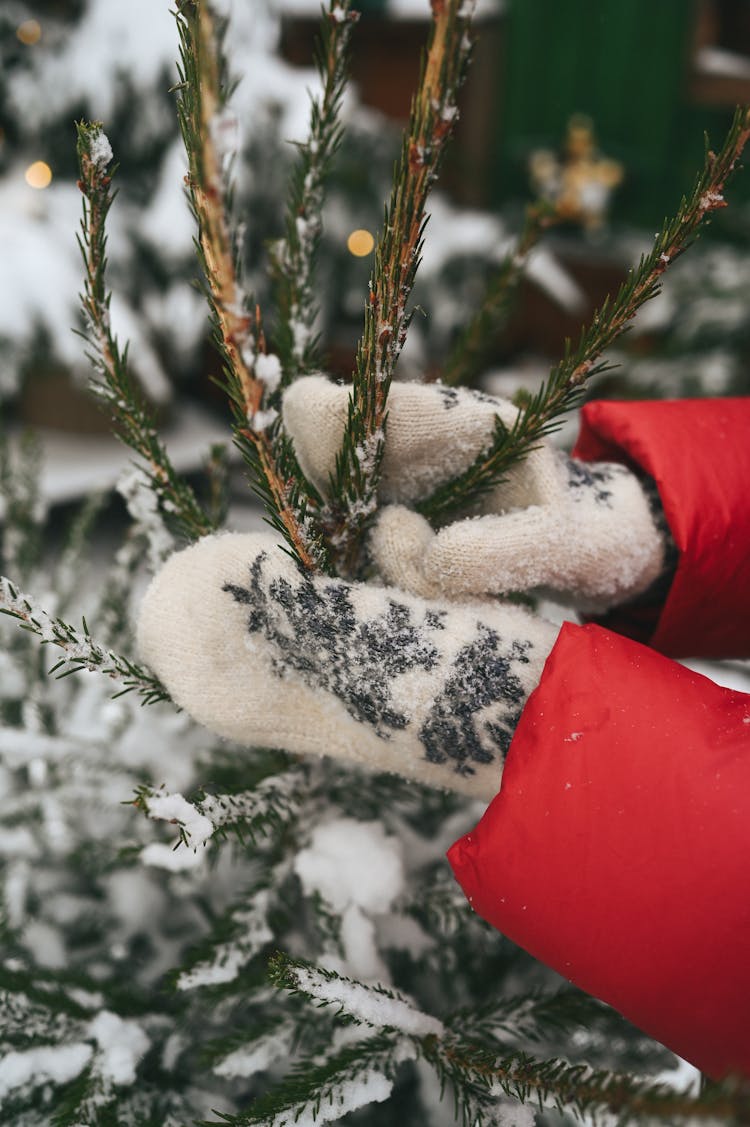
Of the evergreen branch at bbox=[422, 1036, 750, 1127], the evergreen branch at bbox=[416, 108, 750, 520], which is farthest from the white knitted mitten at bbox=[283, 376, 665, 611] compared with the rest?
the evergreen branch at bbox=[422, 1036, 750, 1127]

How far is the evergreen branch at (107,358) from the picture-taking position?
417mm

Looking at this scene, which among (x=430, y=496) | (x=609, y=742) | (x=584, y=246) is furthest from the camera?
(x=584, y=246)

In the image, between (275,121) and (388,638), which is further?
(275,121)

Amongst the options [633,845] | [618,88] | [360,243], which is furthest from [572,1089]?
[618,88]

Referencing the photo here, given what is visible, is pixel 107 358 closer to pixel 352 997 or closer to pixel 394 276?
pixel 394 276

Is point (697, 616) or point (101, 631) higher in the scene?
point (697, 616)

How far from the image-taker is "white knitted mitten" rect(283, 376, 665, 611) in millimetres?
494

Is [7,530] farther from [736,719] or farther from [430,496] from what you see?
[736,719]

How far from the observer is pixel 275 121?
70.4 inches

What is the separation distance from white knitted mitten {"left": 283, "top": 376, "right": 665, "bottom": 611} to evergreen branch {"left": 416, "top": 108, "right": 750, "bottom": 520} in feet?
0.06

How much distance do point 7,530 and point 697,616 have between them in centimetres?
64

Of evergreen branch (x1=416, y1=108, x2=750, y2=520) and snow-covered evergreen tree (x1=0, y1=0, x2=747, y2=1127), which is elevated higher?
evergreen branch (x1=416, y1=108, x2=750, y2=520)

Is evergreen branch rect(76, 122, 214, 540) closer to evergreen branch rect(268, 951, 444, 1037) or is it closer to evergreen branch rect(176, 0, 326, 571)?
evergreen branch rect(176, 0, 326, 571)

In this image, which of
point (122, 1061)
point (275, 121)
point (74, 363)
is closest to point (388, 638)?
point (122, 1061)
